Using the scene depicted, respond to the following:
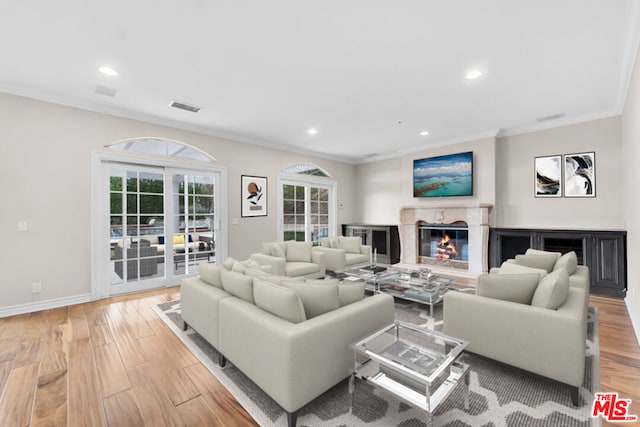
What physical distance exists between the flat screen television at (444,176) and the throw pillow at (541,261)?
2740 millimetres

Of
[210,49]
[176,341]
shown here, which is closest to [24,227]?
[176,341]

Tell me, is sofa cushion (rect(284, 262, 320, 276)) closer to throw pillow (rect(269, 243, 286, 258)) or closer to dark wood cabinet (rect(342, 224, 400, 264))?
throw pillow (rect(269, 243, 286, 258))

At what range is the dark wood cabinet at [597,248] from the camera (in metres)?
3.92

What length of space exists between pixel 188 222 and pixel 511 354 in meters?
4.73

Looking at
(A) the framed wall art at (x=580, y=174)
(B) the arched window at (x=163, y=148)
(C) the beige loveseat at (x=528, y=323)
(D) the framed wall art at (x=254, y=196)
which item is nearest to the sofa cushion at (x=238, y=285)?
(C) the beige loveseat at (x=528, y=323)

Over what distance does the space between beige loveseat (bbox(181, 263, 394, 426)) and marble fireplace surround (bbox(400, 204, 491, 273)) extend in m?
4.00

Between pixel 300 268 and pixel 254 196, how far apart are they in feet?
6.65

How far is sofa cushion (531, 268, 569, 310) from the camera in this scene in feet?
6.30

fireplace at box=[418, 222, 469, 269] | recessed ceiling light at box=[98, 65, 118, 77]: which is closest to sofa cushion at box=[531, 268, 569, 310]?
fireplace at box=[418, 222, 469, 269]

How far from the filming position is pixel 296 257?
4863 mm

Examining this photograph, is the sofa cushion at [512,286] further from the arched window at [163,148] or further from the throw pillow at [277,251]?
the arched window at [163,148]

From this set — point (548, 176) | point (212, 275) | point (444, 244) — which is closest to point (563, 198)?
point (548, 176)

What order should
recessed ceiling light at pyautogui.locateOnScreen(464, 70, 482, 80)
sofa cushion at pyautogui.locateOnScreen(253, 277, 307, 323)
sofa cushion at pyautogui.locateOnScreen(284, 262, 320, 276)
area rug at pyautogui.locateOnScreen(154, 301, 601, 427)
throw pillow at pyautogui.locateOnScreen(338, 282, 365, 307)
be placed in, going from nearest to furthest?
area rug at pyautogui.locateOnScreen(154, 301, 601, 427) < sofa cushion at pyautogui.locateOnScreen(253, 277, 307, 323) < throw pillow at pyautogui.locateOnScreen(338, 282, 365, 307) < recessed ceiling light at pyautogui.locateOnScreen(464, 70, 482, 80) < sofa cushion at pyautogui.locateOnScreen(284, 262, 320, 276)

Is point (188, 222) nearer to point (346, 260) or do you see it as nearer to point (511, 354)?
point (346, 260)
